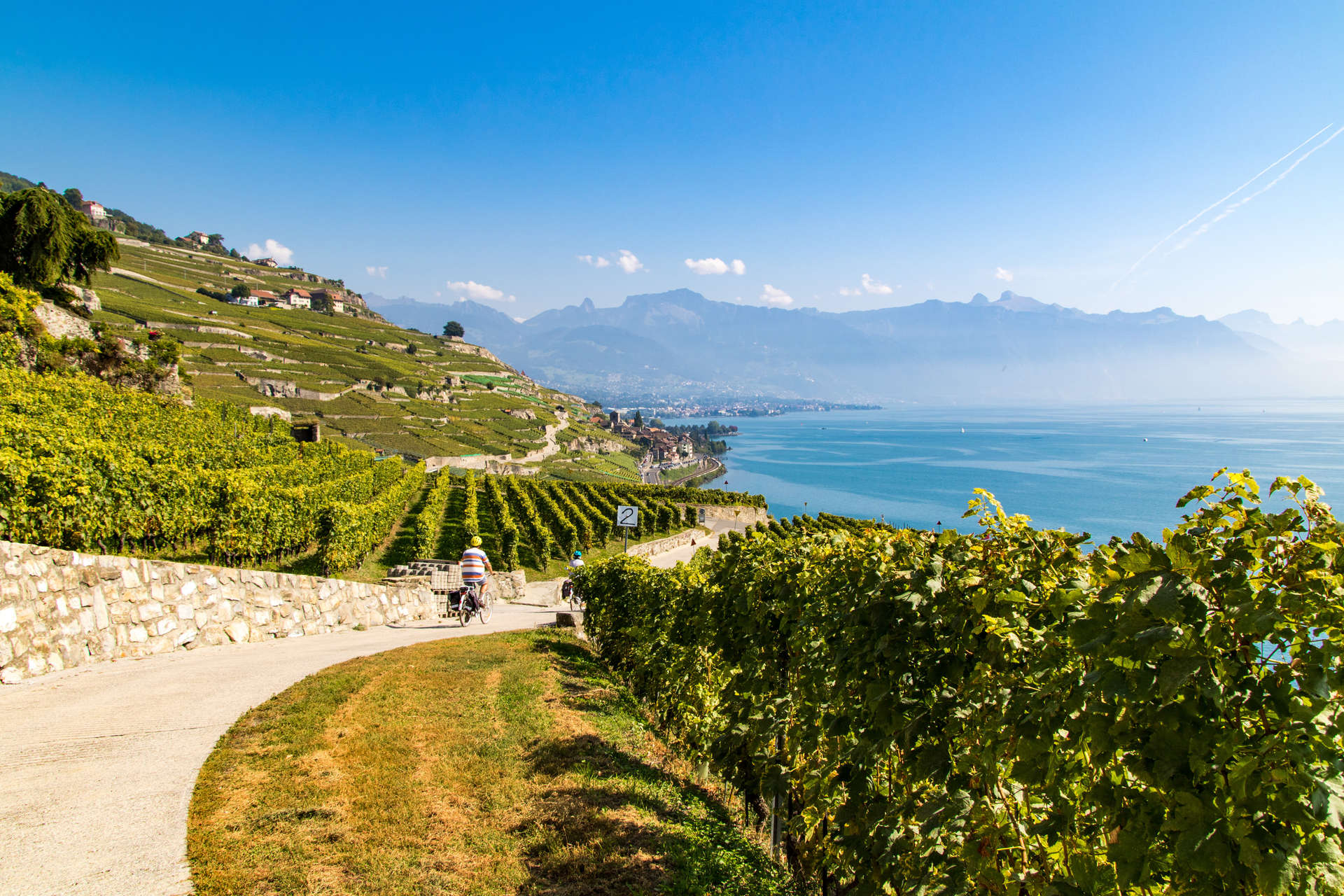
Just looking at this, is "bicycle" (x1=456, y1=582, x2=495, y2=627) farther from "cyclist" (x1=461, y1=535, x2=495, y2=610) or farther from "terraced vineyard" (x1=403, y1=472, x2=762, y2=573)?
"terraced vineyard" (x1=403, y1=472, x2=762, y2=573)

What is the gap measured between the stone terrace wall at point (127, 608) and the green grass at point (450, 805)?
2984 millimetres

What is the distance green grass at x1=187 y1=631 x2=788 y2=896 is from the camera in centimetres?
409

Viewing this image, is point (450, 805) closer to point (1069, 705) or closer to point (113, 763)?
point (113, 763)

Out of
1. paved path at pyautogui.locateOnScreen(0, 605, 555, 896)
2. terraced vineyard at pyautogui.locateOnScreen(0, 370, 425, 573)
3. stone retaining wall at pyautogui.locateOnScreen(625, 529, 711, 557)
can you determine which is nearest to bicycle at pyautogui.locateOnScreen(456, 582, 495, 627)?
terraced vineyard at pyautogui.locateOnScreen(0, 370, 425, 573)

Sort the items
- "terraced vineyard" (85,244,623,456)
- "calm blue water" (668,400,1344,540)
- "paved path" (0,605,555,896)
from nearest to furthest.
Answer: "paved path" (0,605,555,896) < "terraced vineyard" (85,244,623,456) < "calm blue water" (668,400,1344,540)

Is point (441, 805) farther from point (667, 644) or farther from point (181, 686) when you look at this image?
point (181, 686)

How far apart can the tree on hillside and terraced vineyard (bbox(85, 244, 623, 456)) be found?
4607 mm

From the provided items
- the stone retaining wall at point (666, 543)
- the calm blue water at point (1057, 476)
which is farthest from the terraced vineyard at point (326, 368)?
the calm blue water at point (1057, 476)

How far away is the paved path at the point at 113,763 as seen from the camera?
383 cm

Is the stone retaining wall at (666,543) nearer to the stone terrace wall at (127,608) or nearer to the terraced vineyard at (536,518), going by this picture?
the terraced vineyard at (536,518)

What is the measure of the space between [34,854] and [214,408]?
45.2 m

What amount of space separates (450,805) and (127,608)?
733 cm

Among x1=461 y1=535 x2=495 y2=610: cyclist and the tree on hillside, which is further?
the tree on hillside

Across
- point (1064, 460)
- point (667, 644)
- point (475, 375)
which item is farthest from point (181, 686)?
point (1064, 460)
